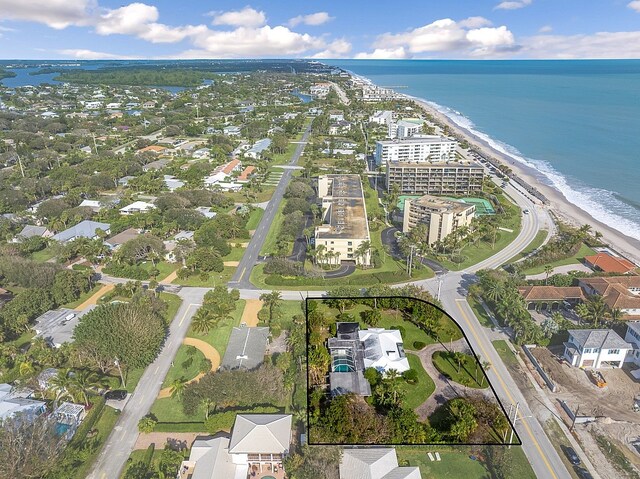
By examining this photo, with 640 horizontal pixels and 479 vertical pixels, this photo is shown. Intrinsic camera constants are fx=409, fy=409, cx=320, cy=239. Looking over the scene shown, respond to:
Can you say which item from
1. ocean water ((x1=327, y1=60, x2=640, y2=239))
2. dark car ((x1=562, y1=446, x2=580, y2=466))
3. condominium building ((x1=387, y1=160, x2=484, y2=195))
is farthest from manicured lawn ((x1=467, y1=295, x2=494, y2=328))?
condominium building ((x1=387, y1=160, x2=484, y2=195))

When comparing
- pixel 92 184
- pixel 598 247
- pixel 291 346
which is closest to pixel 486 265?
pixel 598 247

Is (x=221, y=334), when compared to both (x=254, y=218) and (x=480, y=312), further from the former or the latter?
(x=254, y=218)

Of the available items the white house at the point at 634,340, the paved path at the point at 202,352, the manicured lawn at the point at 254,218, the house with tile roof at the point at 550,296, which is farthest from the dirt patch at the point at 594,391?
the manicured lawn at the point at 254,218

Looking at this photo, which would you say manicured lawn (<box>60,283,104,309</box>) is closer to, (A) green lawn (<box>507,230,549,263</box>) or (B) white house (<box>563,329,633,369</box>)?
(B) white house (<box>563,329,633,369</box>)

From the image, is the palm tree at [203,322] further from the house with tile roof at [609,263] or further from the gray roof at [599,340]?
the house with tile roof at [609,263]

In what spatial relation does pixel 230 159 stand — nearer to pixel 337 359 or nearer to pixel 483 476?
pixel 337 359
